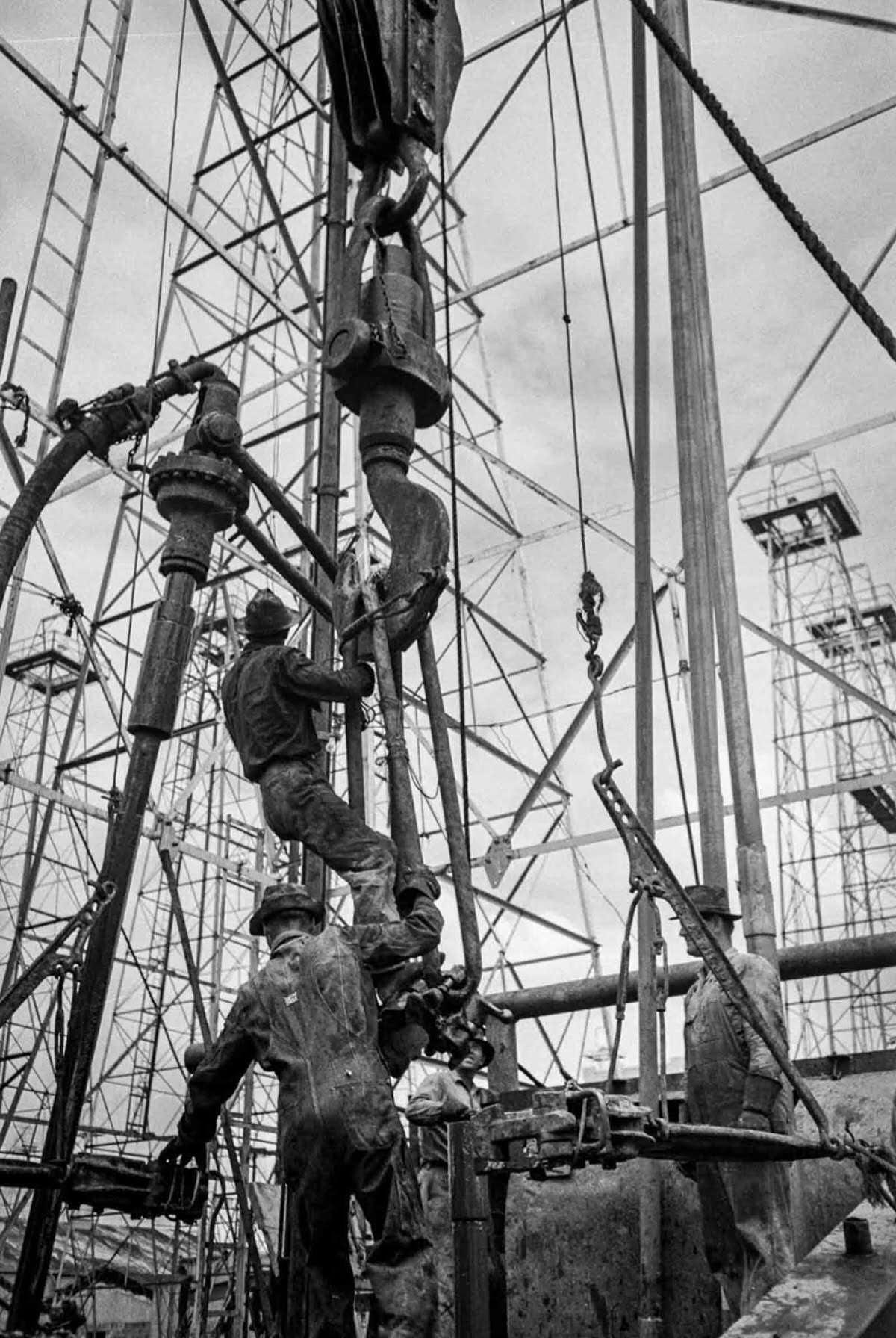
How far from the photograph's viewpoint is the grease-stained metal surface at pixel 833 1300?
8.54 feet

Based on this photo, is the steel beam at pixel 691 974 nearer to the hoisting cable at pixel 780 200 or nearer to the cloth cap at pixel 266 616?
the cloth cap at pixel 266 616

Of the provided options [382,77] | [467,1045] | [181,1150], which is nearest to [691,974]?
[467,1045]

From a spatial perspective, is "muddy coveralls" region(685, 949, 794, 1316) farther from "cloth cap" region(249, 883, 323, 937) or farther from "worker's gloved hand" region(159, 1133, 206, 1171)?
"worker's gloved hand" region(159, 1133, 206, 1171)

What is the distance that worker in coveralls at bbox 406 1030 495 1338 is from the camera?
3900mm

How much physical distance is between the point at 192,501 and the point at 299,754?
4.58 ft

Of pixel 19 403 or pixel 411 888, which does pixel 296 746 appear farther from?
pixel 19 403

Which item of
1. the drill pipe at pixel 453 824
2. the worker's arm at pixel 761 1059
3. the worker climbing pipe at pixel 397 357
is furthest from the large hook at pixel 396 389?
the worker's arm at pixel 761 1059

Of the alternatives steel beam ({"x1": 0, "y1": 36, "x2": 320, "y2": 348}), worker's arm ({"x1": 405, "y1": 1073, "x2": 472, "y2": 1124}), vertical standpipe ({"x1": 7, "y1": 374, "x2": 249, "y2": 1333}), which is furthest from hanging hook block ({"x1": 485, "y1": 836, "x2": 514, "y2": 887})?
worker's arm ({"x1": 405, "y1": 1073, "x2": 472, "y2": 1124})

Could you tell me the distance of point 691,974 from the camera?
6.14 metres

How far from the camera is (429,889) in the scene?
14.6 feet

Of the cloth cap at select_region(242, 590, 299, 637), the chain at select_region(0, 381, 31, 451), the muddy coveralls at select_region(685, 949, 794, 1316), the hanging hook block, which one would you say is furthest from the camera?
the hanging hook block

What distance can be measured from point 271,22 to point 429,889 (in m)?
15.7

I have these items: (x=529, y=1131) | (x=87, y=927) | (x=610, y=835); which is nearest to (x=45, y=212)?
(x=610, y=835)

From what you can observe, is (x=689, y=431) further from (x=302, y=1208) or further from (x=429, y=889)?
(x=302, y=1208)
